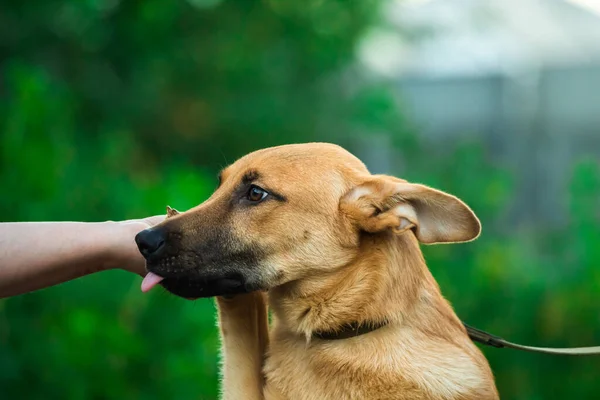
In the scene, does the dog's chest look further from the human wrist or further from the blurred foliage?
the blurred foliage

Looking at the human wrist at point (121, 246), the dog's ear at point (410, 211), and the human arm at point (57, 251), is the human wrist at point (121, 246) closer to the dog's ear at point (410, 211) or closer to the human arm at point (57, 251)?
the human arm at point (57, 251)

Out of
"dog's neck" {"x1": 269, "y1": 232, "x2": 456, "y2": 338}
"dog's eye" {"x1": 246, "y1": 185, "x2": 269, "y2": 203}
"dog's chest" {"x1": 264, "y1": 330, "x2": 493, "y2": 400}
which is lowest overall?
"dog's chest" {"x1": 264, "y1": 330, "x2": 493, "y2": 400}

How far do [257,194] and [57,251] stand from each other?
863 mm

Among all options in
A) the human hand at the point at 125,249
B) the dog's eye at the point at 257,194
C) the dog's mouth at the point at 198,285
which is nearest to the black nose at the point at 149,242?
the dog's mouth at the point at 198,285

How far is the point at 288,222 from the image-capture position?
3.45 metres

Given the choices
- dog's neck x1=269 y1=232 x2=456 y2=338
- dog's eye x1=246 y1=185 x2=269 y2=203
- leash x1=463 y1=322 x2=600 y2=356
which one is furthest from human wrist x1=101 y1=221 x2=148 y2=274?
leash x1=463 y1=322 x2=600 y2=356

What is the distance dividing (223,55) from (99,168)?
10.3ft

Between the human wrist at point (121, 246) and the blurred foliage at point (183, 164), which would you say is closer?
the human wrist at point (121, 246)

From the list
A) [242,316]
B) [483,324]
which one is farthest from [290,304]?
[483,324]

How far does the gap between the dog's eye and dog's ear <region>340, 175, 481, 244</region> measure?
337mm

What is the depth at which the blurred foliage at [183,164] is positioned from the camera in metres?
5.77

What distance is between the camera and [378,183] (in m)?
3.43

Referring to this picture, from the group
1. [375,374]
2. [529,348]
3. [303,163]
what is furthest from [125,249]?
[529,348]

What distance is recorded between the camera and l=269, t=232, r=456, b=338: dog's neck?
133 inches
